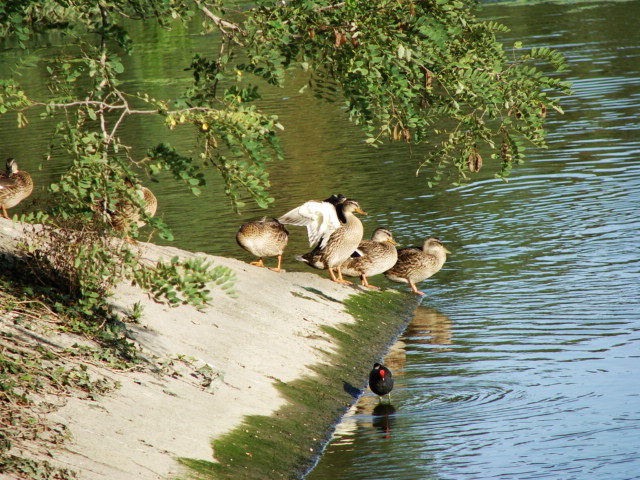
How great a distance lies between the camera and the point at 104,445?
9297mm

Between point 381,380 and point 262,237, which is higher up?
point 262,237

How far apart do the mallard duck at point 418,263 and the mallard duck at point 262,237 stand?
2.40 metres

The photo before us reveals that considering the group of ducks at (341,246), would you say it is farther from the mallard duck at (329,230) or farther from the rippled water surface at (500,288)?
the rippled water surface at (500,288)

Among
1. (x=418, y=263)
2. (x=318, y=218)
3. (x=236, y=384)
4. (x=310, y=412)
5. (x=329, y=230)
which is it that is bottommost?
(x=418, y=263)

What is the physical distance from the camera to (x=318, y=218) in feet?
60.8

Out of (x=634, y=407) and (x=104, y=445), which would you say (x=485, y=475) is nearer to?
(x=634, y=407)

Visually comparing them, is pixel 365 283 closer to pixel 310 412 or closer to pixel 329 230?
pixel 329 230

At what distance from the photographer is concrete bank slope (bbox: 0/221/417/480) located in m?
9.65

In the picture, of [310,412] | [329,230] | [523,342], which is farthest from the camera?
[329,230]

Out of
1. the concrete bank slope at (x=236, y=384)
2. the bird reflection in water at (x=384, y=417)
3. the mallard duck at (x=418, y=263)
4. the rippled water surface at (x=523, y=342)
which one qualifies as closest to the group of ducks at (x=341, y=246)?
the mallard duck at (x=418, y=263)

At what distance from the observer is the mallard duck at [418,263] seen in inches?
748

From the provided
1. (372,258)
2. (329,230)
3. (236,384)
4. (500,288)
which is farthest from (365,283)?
(236,384)

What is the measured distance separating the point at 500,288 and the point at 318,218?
149 inches

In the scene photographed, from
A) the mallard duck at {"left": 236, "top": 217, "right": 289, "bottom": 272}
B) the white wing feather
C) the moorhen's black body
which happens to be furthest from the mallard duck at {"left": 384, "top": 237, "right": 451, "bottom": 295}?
the moorhen's black body
